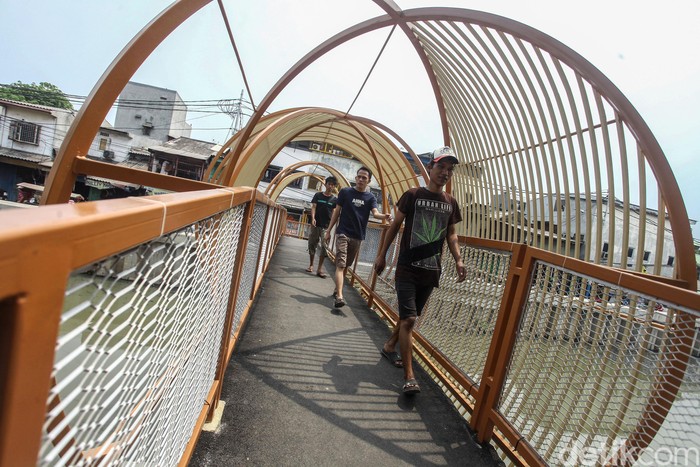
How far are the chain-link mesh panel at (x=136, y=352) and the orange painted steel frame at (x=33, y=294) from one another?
0.06 meters

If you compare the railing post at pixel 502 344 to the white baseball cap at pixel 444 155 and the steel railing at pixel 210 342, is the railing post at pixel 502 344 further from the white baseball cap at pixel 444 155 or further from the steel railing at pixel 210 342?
the white baseball cap at pixel 444 155

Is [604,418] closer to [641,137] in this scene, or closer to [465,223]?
[641,137]

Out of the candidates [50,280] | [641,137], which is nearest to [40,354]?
[50,280]

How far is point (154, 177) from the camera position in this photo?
2859mm

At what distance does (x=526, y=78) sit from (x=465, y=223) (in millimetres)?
2218

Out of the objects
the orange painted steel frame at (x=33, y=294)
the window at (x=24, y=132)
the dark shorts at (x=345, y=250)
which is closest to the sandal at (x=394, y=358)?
the dark shorts at (x=345, y=250)

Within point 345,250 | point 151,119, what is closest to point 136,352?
point 345,250

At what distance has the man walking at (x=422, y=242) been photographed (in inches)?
125

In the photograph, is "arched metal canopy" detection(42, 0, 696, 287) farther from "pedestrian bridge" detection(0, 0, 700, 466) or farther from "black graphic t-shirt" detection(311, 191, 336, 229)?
"black graphic t-shirt" detection(311, 191, 336, 229)

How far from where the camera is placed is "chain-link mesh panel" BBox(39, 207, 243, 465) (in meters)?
0.70

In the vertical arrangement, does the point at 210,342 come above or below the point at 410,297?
below

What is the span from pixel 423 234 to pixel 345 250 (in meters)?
2.37

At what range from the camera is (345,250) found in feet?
17.9

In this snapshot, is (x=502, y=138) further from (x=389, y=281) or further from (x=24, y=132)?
(x=24, y=132)
